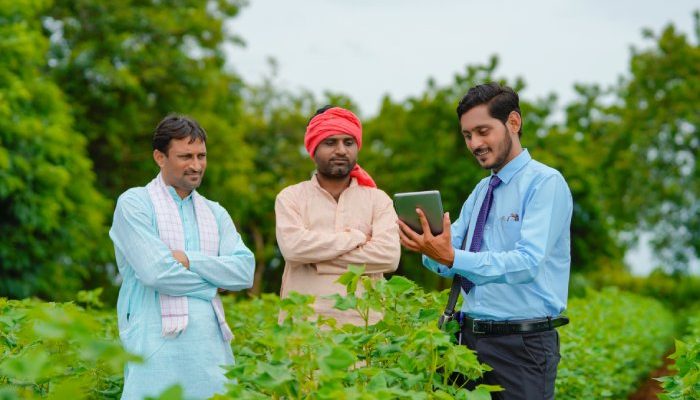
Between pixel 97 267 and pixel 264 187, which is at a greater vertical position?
pixel 264 187

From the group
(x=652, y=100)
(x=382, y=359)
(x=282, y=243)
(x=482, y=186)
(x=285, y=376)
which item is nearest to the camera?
(x=285, y=376)

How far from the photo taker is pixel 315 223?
212 inches

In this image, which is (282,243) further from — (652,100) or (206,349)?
(652,100)

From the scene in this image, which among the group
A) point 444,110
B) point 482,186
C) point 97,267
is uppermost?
point 444,110

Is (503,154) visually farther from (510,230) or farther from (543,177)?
(510,230)

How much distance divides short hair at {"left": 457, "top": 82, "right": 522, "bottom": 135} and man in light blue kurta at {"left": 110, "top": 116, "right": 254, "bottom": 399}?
1509 millimetres

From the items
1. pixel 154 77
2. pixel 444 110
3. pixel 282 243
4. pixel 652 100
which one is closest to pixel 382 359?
pixel 282 243

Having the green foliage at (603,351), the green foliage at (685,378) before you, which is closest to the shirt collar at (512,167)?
the green foliage at (685,378)

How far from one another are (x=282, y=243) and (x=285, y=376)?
2.32 metres

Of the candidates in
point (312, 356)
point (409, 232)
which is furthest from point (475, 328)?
point (312, 356)

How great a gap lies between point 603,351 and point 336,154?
135 inches

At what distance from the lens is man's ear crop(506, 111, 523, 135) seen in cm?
416

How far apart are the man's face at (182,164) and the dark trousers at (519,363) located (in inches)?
68.9

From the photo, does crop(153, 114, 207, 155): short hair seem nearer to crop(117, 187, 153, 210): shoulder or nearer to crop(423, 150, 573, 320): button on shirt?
crop(117, 187, 153, 210): shoulder
